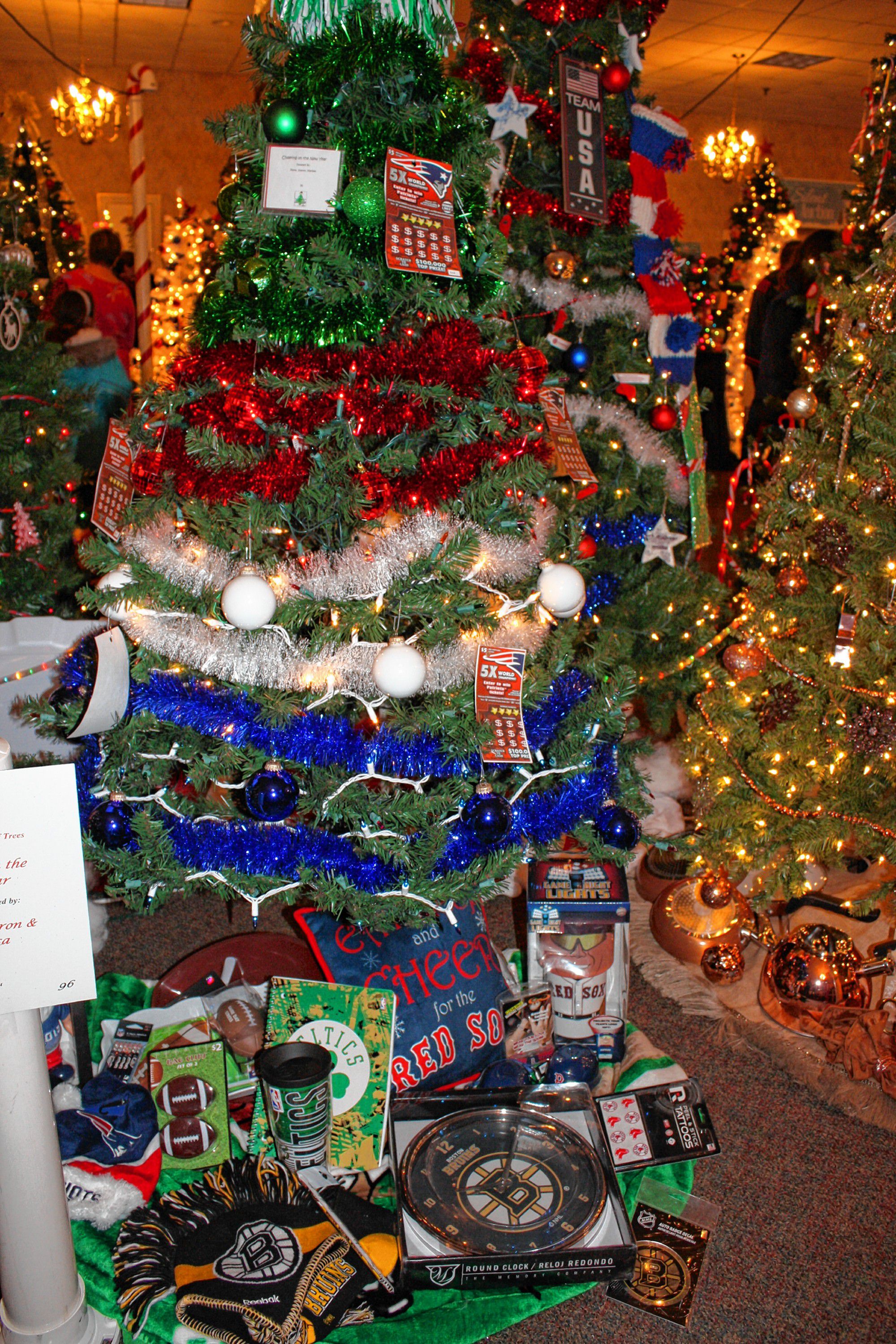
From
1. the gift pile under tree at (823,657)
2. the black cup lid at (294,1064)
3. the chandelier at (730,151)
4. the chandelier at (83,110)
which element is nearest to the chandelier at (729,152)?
the chandelier at (730,151)

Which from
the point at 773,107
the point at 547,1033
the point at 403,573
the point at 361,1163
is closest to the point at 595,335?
the point at 403,573

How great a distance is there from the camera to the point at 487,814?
5.01 feet

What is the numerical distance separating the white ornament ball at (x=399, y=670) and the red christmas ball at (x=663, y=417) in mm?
1767

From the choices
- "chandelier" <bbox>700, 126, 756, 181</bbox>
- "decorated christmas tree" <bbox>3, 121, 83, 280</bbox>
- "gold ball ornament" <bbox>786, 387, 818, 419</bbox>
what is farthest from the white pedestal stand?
"chandelier" <bbox>700, 126, 756, 181</bbox>

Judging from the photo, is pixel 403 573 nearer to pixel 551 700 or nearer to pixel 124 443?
pixel 551 700

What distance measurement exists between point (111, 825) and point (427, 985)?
0.64m

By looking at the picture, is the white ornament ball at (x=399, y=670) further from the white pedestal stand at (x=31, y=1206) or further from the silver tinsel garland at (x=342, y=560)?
the white pedestal stand at (x=31, y=1206)

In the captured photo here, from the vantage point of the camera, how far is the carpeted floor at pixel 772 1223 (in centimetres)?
140

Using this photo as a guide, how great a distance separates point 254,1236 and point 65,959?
0.69 metres

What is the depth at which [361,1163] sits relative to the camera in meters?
1.59

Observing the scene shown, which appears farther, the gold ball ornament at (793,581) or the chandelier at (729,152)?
the chandelier at (729,152)

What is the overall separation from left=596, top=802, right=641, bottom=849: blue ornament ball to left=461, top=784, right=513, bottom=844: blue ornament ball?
0.26 meters

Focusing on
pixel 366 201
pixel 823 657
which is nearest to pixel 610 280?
pixel 823 657

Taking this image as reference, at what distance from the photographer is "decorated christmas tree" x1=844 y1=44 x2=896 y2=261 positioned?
268 centimetres
